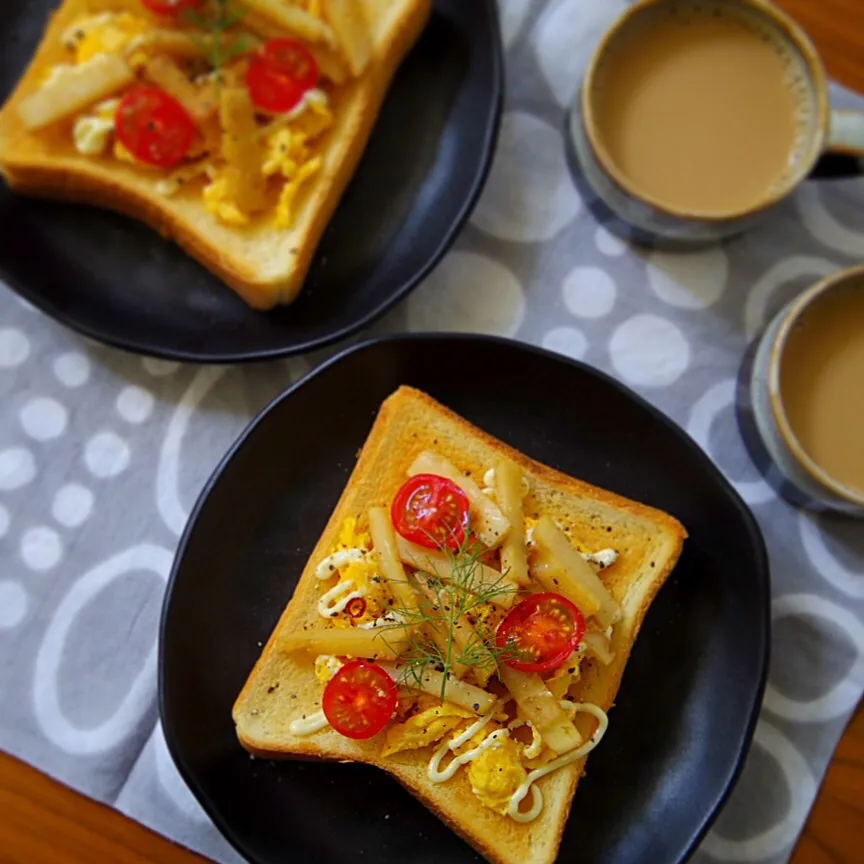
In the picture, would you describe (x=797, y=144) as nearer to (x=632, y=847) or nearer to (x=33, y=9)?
(x=632, y=847)

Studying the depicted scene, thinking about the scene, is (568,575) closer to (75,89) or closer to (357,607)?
(357,607)

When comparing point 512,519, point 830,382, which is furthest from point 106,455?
point 830,382

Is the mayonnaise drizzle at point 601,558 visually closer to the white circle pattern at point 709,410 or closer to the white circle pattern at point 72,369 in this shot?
the white circle pattern at point 709,410

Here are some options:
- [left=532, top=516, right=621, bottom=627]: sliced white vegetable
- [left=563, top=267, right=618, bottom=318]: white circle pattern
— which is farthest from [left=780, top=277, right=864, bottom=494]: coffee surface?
[left=532, top=516, right=621, bottom=627]: sliced white vegetable

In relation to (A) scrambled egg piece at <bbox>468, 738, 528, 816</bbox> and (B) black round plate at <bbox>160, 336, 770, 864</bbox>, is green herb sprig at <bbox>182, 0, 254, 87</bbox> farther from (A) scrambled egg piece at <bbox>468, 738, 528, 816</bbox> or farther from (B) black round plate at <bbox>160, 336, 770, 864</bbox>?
(A) scrambled egg piece at <bbox>468, 738, 528, 816</bbox>

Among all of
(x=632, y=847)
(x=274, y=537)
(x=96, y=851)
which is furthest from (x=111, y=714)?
(x=632, y=847)
